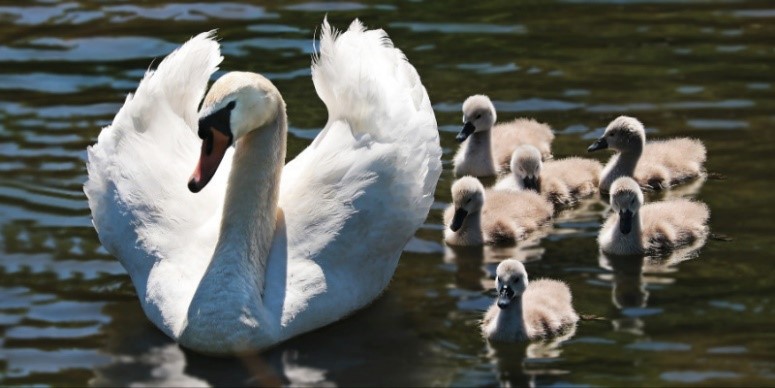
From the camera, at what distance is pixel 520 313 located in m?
9.11

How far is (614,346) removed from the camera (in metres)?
8.94

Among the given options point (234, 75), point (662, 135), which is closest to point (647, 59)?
point (662, 135)

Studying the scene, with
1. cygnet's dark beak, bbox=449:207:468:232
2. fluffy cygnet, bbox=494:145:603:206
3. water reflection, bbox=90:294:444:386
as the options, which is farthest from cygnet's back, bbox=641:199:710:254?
water reflection, bbox=90:294:444:386

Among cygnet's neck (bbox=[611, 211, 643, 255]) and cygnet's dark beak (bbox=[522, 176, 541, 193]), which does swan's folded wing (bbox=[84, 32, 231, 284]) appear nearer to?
cygnet's dark beak (bbox=[522, 176, 541, 193])

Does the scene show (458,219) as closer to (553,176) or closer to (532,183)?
(532,183)

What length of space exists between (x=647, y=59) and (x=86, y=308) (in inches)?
228

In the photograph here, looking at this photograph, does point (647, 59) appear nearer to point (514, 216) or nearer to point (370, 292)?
point (514, 216)

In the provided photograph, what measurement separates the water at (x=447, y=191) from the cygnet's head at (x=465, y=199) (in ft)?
0.72

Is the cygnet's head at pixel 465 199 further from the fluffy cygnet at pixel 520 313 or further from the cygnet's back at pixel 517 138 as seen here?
the cygnet's back at pixel 517 138

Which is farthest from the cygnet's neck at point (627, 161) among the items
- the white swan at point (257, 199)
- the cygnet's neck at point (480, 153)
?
the white swan at point (257, 199)

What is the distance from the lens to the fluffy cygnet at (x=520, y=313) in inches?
356

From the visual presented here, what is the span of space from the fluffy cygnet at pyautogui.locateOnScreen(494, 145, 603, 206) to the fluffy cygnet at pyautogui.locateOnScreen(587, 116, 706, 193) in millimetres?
117

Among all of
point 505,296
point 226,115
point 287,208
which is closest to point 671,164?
point 505,296

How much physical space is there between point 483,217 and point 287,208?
1672 mm
